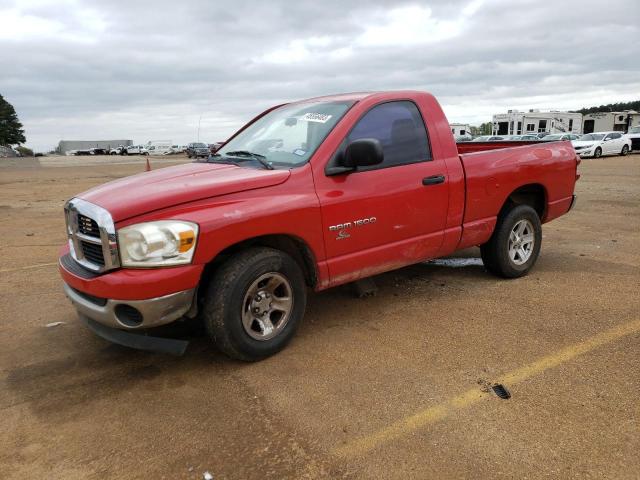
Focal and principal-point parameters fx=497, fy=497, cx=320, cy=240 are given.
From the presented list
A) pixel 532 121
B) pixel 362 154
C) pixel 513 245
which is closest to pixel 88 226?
pixel 362 154

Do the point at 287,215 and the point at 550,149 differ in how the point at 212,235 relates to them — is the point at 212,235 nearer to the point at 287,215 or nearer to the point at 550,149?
the point at 287,215

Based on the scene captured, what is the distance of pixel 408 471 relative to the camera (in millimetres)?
2445

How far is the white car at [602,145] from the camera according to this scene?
28172mm

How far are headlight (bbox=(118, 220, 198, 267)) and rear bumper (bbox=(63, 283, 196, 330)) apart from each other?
22cm

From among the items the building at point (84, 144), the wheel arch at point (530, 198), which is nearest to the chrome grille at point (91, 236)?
the wheel arch at point (530, 198)

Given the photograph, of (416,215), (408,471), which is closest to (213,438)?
(408,471)

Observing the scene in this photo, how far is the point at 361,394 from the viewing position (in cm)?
313

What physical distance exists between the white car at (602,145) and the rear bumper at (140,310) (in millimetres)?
29291

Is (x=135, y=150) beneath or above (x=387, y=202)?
above

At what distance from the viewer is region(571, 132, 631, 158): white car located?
2817 centimetres

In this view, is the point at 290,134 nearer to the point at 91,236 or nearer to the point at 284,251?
the point at 284,251

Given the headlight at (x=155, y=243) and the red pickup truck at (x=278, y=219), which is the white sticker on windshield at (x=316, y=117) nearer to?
the red pickup truck at (x=278, y=219)

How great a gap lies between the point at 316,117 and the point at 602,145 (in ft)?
97.1

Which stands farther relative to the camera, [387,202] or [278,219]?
[387,202]
